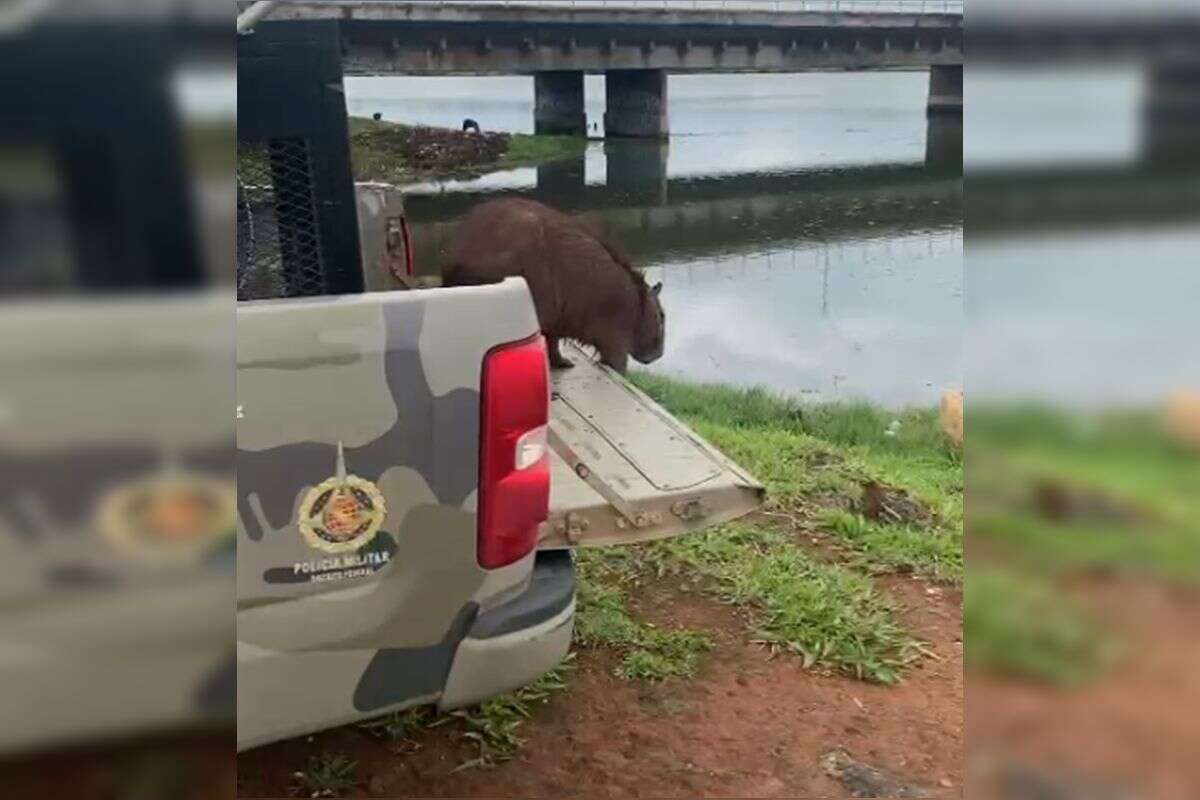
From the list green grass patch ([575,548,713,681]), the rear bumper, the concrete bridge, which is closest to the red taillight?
the rear bumper

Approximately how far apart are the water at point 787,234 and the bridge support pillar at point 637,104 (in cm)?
95

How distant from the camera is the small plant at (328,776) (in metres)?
3.10

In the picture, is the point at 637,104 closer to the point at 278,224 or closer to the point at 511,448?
the point at 278,224

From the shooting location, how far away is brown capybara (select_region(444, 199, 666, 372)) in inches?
245

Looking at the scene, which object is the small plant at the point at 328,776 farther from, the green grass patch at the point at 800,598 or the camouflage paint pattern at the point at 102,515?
the camouflage paint pattern at the point at 102,515

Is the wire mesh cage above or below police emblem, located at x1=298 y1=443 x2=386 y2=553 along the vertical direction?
above

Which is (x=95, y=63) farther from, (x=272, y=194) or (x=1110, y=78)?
(x=272, y=194)

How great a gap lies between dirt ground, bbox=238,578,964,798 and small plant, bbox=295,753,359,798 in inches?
1.2

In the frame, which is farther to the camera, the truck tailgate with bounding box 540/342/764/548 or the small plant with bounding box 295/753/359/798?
the truck tailgate with bounding box 540/342/764/548

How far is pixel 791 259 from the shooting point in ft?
60.3

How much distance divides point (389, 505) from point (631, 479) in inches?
55.6

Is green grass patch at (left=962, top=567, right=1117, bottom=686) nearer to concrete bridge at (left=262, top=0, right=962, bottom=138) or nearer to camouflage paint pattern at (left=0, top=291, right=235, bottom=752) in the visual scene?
camouflage paint pattern at (left=0, top=291, right=235, bottom=752)

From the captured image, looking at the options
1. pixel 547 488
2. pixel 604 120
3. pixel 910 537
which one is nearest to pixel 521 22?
pixel 604 120

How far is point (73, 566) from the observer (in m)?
0.96
